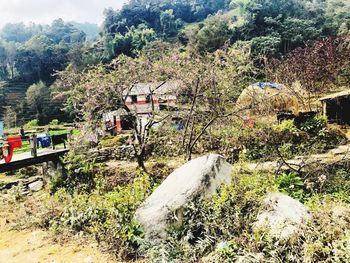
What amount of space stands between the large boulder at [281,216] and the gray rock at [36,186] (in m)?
10.8

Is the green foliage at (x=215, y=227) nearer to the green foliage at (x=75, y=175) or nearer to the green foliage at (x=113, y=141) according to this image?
the green foliage at (x=75, y=175)


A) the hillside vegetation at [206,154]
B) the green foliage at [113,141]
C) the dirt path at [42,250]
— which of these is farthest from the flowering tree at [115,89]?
the dirt path at [42,250]

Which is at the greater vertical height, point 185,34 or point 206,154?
point 185,34

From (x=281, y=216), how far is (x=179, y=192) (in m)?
1.86

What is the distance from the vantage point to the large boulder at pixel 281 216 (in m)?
4.83

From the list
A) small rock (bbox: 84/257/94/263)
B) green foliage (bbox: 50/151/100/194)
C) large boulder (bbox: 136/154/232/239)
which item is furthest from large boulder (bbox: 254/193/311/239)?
green foliage (bbox: 50/151/100/194)

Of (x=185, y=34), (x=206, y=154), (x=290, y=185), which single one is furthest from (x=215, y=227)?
(x=185, y=34)

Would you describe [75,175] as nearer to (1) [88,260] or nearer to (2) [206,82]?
(2) [206,82]

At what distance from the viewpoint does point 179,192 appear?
6137 mm

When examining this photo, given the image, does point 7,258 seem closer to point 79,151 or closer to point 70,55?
point 79,151

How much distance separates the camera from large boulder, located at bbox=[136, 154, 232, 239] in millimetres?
5844

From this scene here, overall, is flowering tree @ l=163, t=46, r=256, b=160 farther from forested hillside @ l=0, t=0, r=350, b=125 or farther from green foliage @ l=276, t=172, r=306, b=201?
forested hillside @ l=0, t=0, r=350, b=125

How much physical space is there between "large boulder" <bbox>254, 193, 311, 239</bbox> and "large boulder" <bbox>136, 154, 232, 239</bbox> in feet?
3.76

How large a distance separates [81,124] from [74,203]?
4.57m
